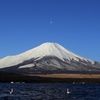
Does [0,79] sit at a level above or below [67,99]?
above

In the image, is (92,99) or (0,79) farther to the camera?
(0,79)

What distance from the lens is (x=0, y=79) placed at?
433 ft

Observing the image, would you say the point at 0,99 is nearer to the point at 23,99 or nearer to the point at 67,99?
the point at 23,99

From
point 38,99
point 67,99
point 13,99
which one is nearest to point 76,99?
point 67,99

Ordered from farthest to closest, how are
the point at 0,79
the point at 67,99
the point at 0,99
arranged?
the point at 0,79 → the point at 67,99 → the point at 0,99

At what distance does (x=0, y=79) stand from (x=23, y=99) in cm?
9514

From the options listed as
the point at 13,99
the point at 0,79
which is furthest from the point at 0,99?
the point at 0,79

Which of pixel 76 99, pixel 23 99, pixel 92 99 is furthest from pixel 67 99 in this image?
pixel 23 99

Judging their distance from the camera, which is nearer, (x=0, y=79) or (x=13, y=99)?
(x=13, y=99)

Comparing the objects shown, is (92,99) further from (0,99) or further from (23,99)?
(0,99)

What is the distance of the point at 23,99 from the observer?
3950cm

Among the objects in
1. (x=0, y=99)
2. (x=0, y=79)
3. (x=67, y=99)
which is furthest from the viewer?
(x=0, y=79)

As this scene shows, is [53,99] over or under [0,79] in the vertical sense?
under

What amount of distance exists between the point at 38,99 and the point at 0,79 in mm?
94979
